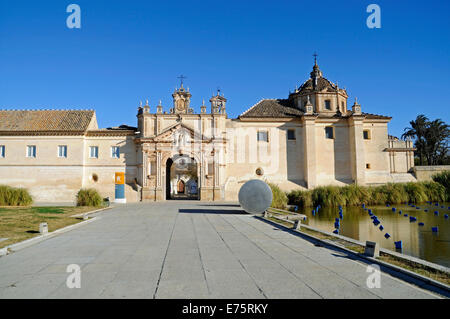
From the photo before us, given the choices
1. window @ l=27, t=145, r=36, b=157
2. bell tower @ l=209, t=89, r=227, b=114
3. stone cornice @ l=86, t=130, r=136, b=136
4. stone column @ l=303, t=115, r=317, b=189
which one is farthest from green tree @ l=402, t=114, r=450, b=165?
window @ l=27, t=145, r=36, b=157

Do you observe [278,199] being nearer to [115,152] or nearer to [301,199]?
[301,199]

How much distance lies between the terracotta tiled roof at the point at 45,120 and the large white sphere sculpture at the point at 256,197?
78.8 feet

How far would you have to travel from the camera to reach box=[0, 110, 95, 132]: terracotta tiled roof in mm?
33438

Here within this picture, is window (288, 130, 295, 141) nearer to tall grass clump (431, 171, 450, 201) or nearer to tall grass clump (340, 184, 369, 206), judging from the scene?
tall grass clump (340, 184, 369, 206)

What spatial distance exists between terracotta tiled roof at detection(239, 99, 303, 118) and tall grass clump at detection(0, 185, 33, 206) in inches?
880

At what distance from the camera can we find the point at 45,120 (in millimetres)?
34531

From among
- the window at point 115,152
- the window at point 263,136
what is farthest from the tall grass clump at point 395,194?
A: the window at point 115,152

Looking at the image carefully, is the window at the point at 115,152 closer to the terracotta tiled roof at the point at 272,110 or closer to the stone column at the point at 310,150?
the terracotta tiled roof at the point at 272,110

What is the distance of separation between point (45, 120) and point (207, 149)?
19.0m

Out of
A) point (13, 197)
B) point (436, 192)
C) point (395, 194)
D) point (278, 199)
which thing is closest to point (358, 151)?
point (395, 194)

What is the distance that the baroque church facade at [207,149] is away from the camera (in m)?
32.6

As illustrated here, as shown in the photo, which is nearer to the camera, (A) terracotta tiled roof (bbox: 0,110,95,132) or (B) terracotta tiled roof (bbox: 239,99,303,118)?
(A) terracotta tiled roof (bbox: 0,110,95,132)
